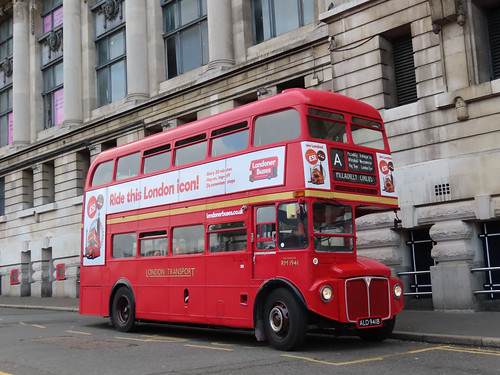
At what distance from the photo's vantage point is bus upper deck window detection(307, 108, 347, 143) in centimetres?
1027

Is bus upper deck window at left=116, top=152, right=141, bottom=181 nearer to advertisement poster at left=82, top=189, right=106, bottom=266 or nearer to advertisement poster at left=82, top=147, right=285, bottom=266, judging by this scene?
advertisement poster at left=82, top=147, right=285, bottom=266

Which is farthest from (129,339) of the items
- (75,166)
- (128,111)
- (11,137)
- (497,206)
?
→ (11,137)

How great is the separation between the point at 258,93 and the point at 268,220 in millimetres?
11125

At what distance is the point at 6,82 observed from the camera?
122ft

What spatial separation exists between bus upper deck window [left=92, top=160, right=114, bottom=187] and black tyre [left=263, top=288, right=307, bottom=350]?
6564 millimetres

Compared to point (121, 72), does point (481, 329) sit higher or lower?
lower

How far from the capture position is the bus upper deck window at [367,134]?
11016 millimetres

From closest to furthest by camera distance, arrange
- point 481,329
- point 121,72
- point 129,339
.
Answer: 1. point 481,329
2. point 129,339
3. point 121,72

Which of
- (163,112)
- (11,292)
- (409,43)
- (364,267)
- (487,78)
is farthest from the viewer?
(11,292)

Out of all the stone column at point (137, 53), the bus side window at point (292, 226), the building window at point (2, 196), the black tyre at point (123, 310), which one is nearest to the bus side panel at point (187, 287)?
the black tyre at point (123, 310)

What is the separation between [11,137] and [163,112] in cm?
1616

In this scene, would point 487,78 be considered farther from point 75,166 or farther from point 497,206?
point 75,166

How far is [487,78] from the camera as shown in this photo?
15.3 metres

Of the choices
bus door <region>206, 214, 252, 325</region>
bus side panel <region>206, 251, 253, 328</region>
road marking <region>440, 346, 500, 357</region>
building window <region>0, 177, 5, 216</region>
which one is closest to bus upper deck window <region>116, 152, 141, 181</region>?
bus door <region>206, 214, 252, 325</region>
